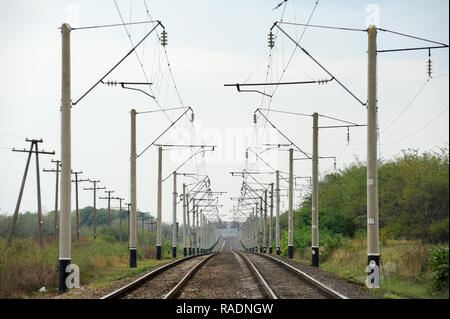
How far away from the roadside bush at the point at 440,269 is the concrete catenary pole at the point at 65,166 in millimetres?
11706

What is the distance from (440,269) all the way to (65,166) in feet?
40.4

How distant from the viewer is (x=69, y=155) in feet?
68.9

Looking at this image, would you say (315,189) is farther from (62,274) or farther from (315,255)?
(62,274)

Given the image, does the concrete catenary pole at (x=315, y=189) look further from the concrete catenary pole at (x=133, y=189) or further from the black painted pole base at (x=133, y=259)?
the black painted pole base at (x=133, y=259)

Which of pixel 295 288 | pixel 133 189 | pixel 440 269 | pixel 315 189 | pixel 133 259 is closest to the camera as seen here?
pixel 440 269

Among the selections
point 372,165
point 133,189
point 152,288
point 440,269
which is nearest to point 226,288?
point 152,288

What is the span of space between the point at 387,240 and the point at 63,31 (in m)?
22.0

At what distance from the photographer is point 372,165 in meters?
21.1

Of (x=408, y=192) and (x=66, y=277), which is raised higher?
(x=408, y=192)

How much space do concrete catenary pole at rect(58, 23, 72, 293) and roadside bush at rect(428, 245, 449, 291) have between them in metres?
11.7

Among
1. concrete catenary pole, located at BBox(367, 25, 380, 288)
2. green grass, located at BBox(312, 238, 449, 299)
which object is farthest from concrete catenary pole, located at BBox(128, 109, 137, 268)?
concrete catenary pole, located at BBox(367, 25, 380, 288)

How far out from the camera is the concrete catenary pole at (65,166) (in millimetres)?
20672
